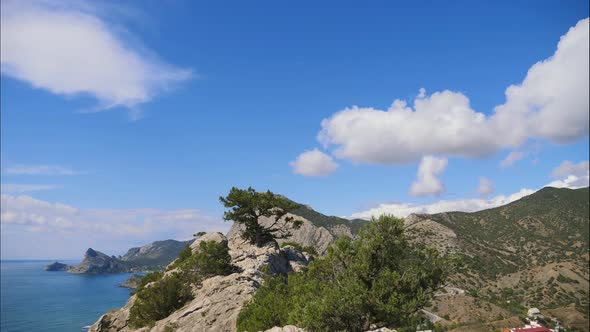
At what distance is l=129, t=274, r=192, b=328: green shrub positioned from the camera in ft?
122

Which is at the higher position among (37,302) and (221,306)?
(221,306)

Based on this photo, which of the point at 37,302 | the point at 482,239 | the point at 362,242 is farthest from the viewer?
the point at 37,302

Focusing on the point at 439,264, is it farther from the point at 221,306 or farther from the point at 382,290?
the point at 221,306

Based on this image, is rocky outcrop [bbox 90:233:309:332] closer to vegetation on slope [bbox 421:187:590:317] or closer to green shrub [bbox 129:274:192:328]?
green shrub [bbox 129:274:192:328]

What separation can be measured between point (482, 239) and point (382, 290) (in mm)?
162578

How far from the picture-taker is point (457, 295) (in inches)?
4700

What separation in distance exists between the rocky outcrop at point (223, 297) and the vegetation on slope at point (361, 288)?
8.72 feet

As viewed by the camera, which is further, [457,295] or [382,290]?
[457,295]

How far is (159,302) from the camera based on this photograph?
37375mm

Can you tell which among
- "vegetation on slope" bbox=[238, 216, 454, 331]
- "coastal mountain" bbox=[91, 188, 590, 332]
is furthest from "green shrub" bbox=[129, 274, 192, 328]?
"vegetation on slope" bbox=[238, 216, 454, 331]

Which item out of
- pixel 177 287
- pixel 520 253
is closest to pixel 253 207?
pixel 177 287

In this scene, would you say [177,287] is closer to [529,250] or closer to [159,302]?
[159,302]

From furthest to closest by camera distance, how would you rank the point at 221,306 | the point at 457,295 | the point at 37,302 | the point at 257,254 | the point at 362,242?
the point at 37,302 < the point at 457,295 < the point at 257,254 < the point at 221,306 < the point at 362,242

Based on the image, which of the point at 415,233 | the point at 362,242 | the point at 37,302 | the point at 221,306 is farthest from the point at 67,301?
the point at 362,242
